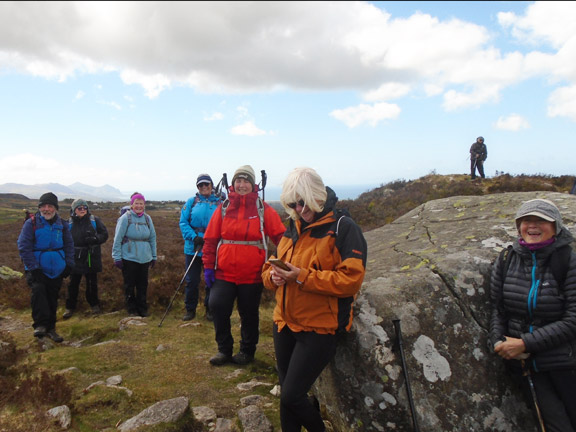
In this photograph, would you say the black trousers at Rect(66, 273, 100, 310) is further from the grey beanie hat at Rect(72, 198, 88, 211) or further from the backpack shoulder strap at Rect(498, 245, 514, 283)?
the backpack shoulder strap at Rect(498, 245, 514, 283)

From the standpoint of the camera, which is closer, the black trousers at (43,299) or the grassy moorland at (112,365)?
the grassy moorland at (112,365)

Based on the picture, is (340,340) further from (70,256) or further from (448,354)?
(70,256)

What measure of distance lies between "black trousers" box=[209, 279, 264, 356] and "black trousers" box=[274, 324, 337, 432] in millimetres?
1927

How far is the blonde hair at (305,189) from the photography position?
11.0ft

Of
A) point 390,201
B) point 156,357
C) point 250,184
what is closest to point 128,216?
point 156,357

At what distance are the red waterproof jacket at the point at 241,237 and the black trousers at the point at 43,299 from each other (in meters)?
4.03

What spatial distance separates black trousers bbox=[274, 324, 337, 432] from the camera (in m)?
3.30

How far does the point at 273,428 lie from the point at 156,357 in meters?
2.93

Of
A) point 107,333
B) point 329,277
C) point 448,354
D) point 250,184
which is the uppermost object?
point 250,184

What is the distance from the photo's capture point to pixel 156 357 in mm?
6043

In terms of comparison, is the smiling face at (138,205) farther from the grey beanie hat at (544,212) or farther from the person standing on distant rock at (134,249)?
the grey beanie hat at (544,212)

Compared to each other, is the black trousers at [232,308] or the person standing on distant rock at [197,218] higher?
the person standing on distant rock at [197,218]

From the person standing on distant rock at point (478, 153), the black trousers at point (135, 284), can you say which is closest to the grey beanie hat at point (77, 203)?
the black trousers at point (135, 284)

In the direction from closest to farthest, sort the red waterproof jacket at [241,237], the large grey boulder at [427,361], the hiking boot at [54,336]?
the large grey boulder at [427,361] → the red waterproof jacket at [241,237] → the hiking boot at [54,336]
